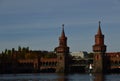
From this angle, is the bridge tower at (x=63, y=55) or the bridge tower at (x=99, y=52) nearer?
the bridge tower at (x=99, y=52)

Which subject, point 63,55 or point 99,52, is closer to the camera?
point 99,52

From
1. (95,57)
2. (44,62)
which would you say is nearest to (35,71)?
(44,62)

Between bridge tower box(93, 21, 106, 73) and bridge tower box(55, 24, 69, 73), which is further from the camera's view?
bridge tower box(55, 24, 69, 73)

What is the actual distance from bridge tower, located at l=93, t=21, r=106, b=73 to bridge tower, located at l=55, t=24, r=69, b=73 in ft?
40.6

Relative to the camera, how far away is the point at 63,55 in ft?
632

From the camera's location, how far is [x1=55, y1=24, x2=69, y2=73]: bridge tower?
18988 cm

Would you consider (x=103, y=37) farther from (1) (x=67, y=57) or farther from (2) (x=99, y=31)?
(1) (x=67, y=57)

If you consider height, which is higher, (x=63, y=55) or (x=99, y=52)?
(x=99, y=52)

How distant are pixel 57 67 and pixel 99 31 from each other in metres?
21.1

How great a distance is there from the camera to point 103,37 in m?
184

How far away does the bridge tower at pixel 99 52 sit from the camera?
18138 centimetres

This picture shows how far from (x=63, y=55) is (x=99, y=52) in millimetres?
15454

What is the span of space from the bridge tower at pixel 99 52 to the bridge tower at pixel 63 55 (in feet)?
40.6

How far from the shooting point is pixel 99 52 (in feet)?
602
